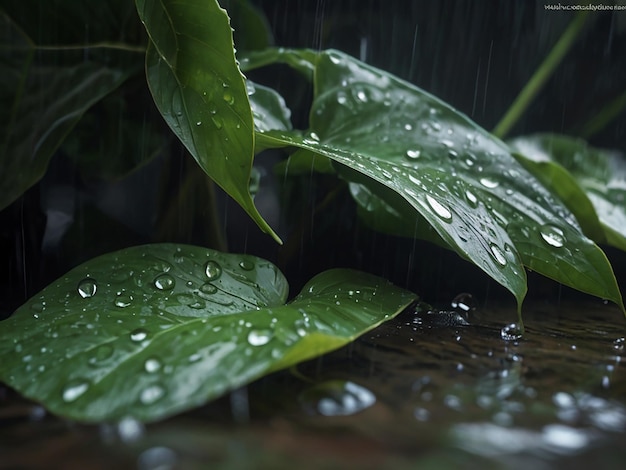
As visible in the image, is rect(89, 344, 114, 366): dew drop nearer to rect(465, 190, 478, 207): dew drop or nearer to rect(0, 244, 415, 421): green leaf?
rect(0, 244, 415, 421): green leaf

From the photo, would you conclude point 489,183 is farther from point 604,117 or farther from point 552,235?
point 604,117

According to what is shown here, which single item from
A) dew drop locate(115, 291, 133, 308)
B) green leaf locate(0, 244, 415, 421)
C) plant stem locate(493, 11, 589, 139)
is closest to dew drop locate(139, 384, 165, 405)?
green leaf locate(0, 244, 415, 421)

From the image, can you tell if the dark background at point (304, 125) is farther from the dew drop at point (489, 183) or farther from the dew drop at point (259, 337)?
the dew drop at point (259, 337)

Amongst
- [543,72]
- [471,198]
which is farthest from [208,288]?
[543,72]

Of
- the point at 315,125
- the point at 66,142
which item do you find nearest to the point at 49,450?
the point at 315,125

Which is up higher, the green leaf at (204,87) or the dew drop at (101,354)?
the green leaf at (204,87)

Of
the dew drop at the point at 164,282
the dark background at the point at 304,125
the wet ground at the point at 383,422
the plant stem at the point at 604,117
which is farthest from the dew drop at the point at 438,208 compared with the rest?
the plant stem at the point at 604,117

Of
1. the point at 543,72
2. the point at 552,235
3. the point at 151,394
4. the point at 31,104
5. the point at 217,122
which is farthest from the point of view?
the point at 543,72
